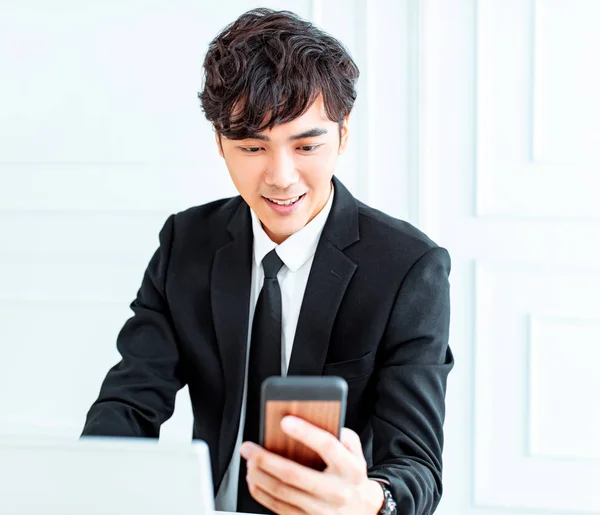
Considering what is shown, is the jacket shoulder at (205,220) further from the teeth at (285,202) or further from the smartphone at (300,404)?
the smartphone at (300,404)

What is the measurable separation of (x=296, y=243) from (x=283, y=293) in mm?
102

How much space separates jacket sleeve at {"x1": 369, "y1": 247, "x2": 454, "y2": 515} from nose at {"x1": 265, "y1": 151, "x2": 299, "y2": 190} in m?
Answer: 0.28

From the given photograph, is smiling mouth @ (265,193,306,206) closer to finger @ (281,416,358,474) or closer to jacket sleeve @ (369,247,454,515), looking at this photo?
jacket sleeve @ (369,247,454,515)

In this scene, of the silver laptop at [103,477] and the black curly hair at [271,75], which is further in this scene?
the black curly hair at [271,75]

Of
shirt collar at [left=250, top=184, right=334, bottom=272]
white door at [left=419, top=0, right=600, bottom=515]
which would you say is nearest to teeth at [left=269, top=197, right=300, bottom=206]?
shirt collar at [left=250, top=184, right=334, bottom=272]

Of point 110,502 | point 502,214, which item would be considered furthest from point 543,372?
point 110,502

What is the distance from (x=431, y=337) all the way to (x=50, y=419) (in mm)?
1510

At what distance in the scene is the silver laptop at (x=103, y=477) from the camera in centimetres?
74

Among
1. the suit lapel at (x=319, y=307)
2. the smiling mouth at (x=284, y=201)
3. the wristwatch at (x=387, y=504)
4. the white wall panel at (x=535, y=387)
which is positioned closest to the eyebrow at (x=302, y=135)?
the smiling mouth at (x=284, y=201)

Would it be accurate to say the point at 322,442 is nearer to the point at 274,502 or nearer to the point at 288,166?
the point at 274,502

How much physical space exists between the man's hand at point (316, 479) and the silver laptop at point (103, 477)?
0.43ft

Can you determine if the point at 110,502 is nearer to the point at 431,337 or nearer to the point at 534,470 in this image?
the point at 431,337

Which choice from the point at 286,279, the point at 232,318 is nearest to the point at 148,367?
the point at 232,318

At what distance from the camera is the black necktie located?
1.48 m
